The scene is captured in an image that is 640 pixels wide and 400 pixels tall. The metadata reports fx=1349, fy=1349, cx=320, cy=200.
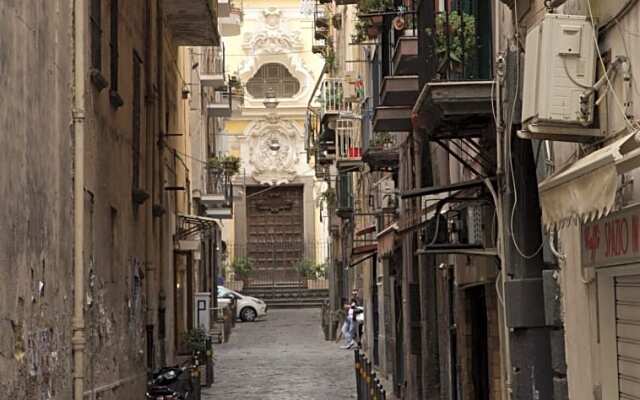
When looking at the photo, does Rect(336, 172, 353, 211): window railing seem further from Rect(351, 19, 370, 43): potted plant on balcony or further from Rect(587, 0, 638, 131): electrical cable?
Rect(587, 0, 638, 131): electrical cable

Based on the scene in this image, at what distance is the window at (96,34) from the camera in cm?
1471

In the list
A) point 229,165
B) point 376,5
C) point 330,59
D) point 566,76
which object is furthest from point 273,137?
point 566,76

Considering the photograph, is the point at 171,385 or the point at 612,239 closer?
the point at 612,239

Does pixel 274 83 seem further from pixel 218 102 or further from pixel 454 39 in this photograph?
pixel 454 39

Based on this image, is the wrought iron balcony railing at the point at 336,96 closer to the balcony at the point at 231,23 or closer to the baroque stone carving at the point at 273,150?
the balcony at the point at 231,23

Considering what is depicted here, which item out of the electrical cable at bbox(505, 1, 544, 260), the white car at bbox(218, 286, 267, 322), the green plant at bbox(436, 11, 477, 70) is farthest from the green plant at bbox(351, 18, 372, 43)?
the white car at bbox(218, 286, 267, 322)

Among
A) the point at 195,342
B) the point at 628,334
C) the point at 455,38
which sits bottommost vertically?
the point at 195,342

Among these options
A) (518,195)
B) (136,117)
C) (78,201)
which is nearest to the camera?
(518,195)

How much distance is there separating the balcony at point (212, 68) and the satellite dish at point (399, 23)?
20664mm

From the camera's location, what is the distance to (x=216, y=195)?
124 ft

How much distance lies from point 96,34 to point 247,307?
3340 centimetres

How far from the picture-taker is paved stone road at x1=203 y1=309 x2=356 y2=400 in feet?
82.8

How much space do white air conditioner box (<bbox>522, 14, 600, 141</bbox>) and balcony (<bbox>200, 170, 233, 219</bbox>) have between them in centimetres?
2871

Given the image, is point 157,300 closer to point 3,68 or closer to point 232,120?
point 3,68
